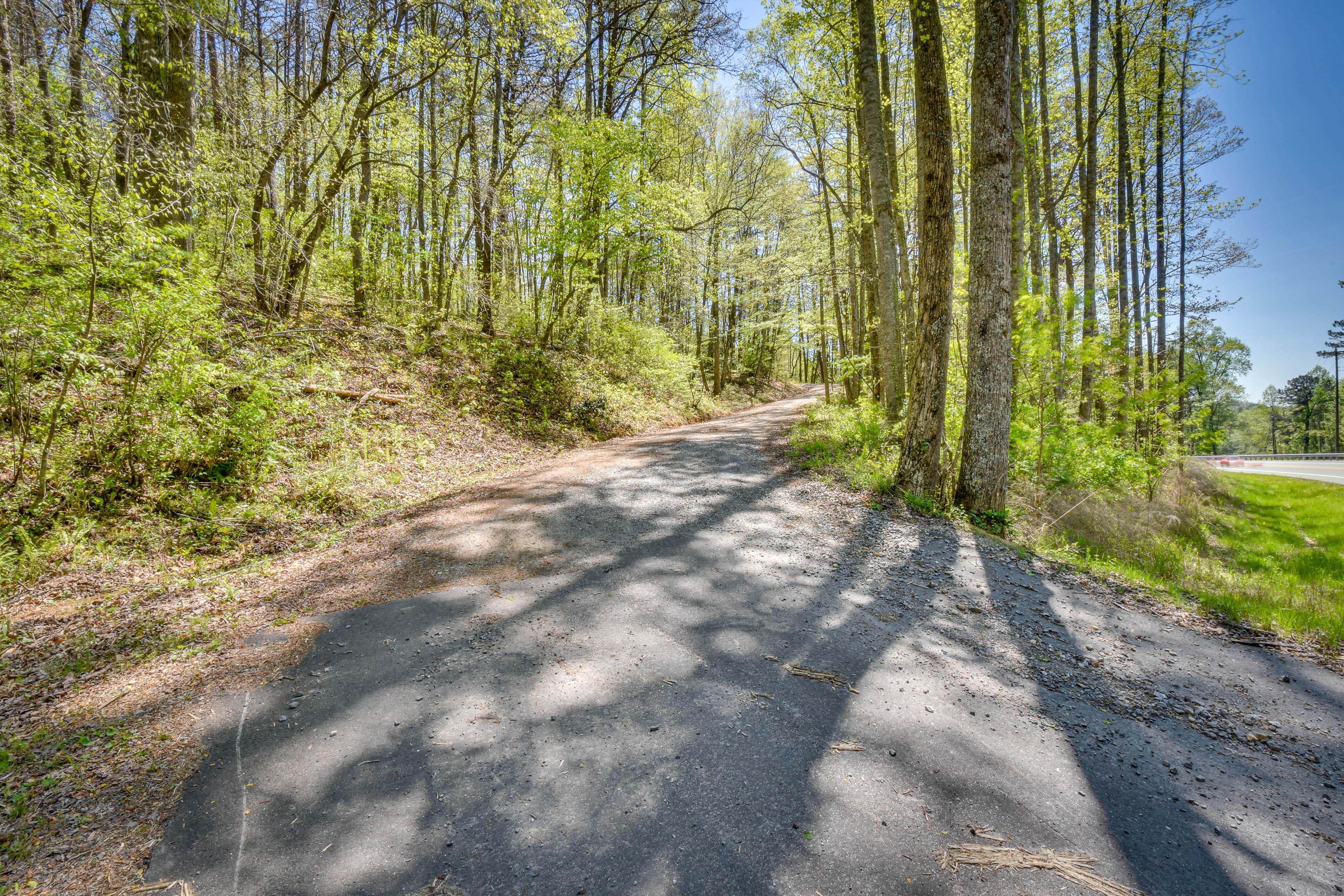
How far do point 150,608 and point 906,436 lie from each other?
8008 millimetres

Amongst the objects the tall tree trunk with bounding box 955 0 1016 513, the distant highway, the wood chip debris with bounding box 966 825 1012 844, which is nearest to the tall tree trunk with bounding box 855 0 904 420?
the tall tree trunk with bounding box 955 0 1016 513

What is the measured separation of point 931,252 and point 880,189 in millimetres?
3321

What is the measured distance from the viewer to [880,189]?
9.25m

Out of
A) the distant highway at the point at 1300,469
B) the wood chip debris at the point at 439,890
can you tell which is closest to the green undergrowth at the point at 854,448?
the wood chip debris at the point at 439,890

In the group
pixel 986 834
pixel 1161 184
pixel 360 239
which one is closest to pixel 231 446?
pixel 360 239

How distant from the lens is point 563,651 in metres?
3.35

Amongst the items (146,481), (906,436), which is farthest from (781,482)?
(146,481)

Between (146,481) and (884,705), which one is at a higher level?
(146,481)

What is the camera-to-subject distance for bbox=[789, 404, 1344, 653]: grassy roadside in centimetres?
466

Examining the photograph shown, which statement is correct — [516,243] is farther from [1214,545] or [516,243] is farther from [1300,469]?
[1300,469]

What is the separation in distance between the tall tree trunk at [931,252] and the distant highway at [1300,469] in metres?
15.4

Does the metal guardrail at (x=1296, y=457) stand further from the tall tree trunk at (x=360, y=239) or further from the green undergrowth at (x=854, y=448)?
the tall tree trunk at (x=360, y=239)

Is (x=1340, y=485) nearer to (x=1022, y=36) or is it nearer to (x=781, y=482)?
(x=1022, y=36)

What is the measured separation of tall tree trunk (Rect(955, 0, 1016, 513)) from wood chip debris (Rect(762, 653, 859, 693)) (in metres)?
4.33
